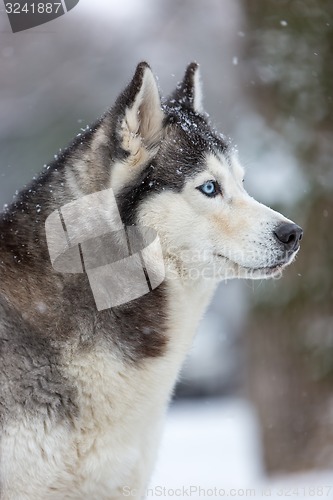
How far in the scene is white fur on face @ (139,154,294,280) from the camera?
3.34 m

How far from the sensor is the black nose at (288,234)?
3352 millimetres

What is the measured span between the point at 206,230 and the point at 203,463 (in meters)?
4.90

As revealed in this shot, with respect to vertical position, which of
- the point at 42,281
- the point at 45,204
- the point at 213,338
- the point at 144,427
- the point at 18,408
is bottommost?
the point at 213,338

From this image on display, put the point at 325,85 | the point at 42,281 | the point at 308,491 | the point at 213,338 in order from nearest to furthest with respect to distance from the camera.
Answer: the point at 42,281 < the point at 308,491 < the point at 325,85 < the point at 213,338

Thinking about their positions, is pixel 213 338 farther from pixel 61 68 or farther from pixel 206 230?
pixel 206 230

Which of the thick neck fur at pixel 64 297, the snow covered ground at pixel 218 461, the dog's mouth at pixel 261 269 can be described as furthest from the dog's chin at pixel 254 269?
the snow covered ground at pixel 218 461

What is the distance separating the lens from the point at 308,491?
593cm

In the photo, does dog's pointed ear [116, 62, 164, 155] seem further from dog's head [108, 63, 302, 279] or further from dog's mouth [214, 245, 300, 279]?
dog's mouth [214, 245, 300, 279]

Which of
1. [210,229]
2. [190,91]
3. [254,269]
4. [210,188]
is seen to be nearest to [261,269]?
[254,269]

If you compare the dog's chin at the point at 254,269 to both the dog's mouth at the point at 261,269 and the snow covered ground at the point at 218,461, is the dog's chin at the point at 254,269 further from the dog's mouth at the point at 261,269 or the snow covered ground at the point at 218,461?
the snow covered ground at the point at 218,461

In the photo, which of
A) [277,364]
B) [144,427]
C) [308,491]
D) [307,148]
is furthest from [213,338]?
[144,427]

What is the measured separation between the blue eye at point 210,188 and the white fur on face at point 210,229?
0.06ft

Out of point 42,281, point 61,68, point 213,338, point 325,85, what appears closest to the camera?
point 42,281

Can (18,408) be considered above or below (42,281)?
below
